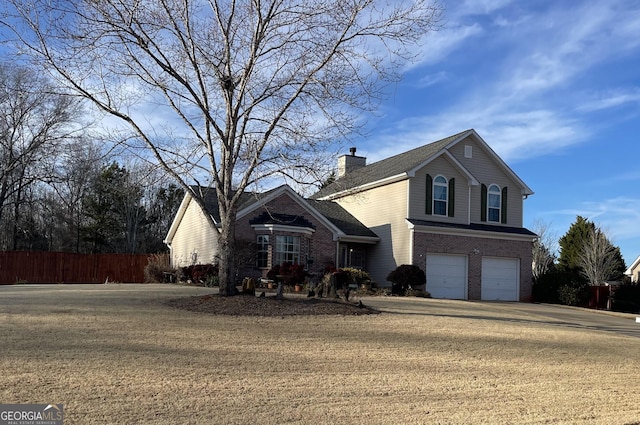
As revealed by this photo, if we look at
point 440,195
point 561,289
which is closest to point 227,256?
point 440,195

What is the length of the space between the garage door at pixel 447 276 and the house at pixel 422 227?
0.05m

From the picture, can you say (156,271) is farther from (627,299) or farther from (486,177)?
(627,299)

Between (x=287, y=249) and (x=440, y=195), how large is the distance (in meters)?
7.68

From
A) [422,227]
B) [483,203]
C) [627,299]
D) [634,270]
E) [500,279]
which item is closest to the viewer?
[422,227]

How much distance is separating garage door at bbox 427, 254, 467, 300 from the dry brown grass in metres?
13.3

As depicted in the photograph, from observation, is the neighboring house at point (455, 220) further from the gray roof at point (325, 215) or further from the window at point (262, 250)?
Answer: the window at point (262, 250)

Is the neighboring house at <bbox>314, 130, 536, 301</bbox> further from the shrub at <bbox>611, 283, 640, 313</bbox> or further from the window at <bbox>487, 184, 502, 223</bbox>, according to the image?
the shrub at <bbox>611, 283, 640, 313</bbox>

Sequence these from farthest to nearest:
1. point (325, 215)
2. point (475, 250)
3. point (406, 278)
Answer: point (325, 215), point (475, 250), point (406, 278)

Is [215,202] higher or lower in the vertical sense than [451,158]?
lower

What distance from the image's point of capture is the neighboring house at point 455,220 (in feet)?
93.2

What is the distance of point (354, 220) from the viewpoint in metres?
32.2

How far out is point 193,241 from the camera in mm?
31406

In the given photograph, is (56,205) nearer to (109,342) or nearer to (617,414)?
(109,342)

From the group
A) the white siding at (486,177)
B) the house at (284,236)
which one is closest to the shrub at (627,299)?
the white siding at (486,177)
